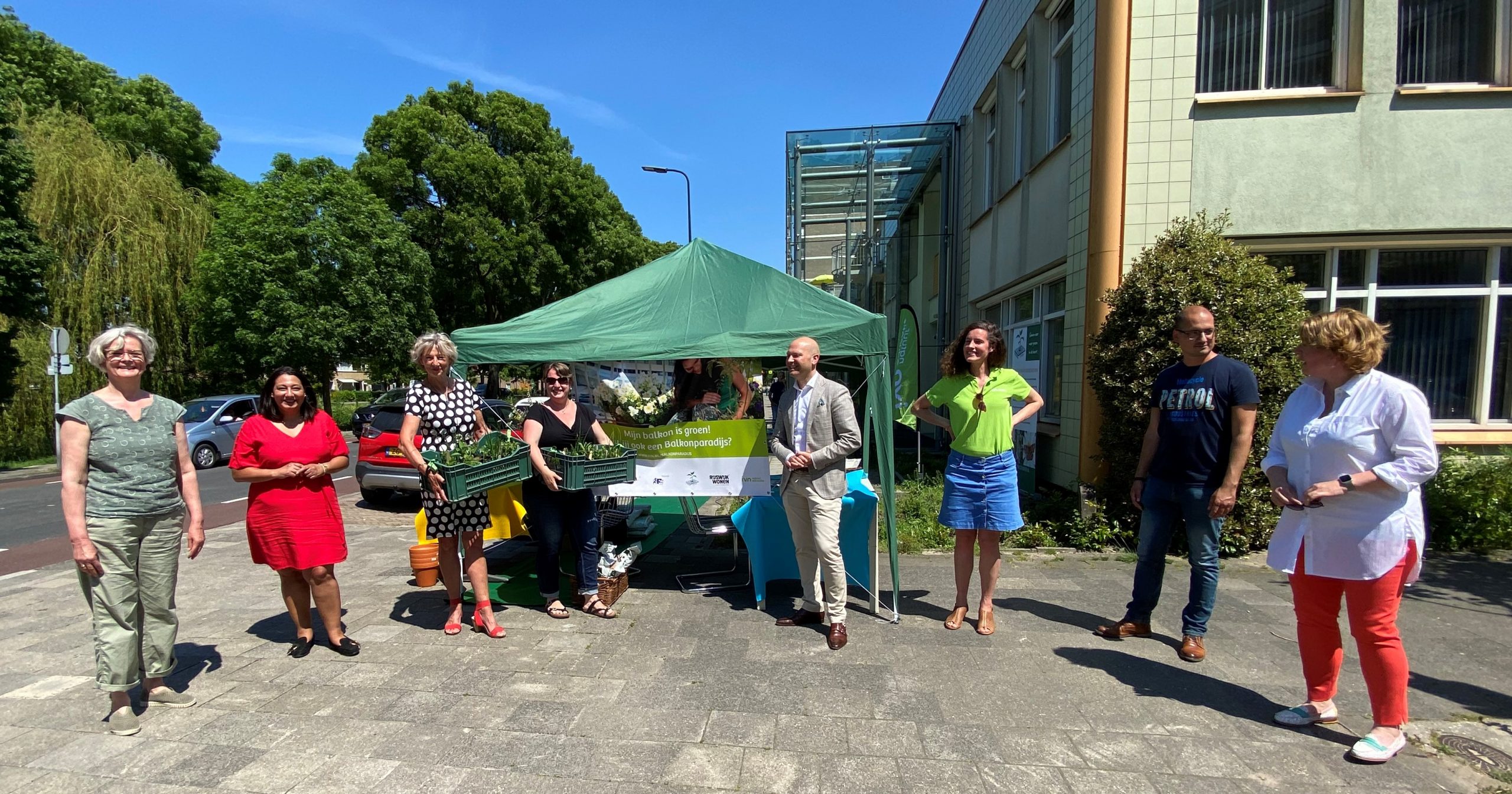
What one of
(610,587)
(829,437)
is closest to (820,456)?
(829,437)

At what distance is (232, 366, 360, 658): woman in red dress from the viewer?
12.1ft

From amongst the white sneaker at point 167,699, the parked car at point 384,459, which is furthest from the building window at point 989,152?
the white sneaker at point 167,699

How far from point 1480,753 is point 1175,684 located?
1.09 m

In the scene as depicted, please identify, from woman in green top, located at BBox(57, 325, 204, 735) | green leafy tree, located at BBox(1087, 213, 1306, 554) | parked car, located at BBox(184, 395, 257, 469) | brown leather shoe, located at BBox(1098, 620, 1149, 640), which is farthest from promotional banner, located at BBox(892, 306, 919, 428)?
parked car, located at BBox(184, 395, 257, 469)

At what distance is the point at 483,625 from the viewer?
172 inches

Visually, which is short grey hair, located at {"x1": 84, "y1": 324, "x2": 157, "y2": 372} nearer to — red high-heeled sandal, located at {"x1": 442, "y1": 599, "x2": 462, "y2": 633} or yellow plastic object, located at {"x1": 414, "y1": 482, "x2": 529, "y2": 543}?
yellow plastic object, located at {"x1": 414, "y1": 482, "x2": 529, "y2": 543}

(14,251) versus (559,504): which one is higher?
(14,251)

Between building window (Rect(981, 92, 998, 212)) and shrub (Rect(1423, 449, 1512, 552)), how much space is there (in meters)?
6.57

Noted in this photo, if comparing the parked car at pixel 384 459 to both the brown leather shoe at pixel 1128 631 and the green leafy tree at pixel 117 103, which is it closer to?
the brown leather shoe at pixel 1128 631

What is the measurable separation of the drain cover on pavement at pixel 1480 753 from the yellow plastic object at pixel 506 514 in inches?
201

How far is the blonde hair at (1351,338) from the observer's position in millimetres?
2781

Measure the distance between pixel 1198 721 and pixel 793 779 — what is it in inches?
76.1

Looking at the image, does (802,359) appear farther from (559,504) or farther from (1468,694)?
(1468,694)

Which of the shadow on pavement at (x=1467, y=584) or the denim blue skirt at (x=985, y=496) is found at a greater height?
the denim blue skirt at (x=985, y=496)
